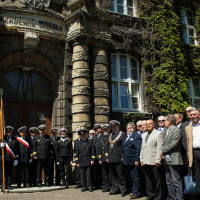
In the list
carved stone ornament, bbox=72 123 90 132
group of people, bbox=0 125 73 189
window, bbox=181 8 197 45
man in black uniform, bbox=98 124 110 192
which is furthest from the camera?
window, bbox=181 8 197 45

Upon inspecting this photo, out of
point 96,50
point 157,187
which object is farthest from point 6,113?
point 157,187

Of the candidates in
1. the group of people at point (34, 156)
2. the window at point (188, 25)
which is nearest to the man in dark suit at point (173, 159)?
the group of people at point (34, 156)

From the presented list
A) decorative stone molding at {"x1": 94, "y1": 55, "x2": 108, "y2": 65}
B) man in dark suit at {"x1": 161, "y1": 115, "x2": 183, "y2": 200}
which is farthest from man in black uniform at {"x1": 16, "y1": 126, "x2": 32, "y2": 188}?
man in dark suit at {"x1": 161, "y1": 115, "x2": 183, "y2": 200}

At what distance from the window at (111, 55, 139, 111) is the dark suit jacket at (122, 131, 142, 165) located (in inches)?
174

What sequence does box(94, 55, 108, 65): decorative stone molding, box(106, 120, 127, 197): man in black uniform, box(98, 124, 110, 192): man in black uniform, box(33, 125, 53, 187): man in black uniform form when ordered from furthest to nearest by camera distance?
1. box(94, 55, 108, 65): decorative stone molding
2. box(33, 125, 53, 187): man in black uniform
3. box(98, 124, 110, 192): man in black uniform
4. box(106, 120, 127, 197): man in black uniform

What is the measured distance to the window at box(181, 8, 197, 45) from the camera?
14.0 m

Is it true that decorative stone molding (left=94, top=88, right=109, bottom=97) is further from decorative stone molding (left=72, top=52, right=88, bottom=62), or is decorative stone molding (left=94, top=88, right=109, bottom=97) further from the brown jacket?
the brown jacket

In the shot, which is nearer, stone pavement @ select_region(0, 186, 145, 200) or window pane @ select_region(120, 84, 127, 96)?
stone pavement @ select_region(0, 186, 145, 200)

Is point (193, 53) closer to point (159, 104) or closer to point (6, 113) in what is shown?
point (159, 104)

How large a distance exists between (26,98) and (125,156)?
4.94 meters

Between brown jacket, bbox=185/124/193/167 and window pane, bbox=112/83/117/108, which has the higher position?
window pane, bbox=112/83/117/108

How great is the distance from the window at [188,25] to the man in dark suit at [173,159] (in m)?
9.61

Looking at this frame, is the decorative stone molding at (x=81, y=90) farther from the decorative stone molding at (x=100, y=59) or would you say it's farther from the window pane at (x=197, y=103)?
the window pane at (x=197, y=103)

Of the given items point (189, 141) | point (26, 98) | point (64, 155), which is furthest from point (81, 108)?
point (189, 141)
